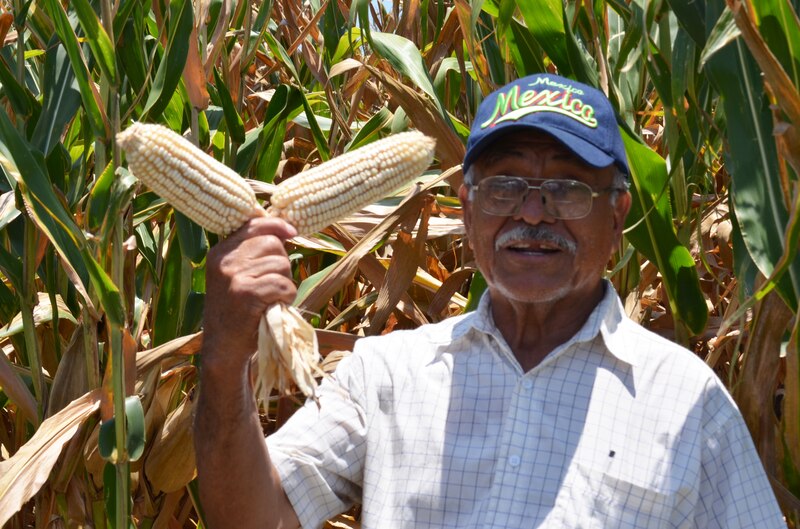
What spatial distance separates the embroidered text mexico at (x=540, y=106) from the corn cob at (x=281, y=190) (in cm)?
31

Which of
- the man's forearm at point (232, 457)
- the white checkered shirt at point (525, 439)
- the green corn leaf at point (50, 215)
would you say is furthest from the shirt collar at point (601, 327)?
the green corn leaf at point (50, 215)

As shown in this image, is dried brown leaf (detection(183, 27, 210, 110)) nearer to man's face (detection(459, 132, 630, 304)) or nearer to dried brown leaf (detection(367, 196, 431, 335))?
dried brown leaf (detection(367, 196, 431, 335))

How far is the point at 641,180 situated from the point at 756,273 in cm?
37

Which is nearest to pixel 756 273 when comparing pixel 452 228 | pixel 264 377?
pixel 452 228

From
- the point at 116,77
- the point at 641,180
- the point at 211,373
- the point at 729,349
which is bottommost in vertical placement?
the point at 729,349

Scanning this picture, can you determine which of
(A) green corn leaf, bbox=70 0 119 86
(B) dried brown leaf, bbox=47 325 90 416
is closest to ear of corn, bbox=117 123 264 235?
(A) green corn leaf, bbox=70 0 119 86

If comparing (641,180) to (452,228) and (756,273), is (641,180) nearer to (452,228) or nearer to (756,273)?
(756,273)

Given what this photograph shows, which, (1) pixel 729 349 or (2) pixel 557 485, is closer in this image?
(2) pixel 557 485

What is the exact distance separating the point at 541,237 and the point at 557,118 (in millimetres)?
250

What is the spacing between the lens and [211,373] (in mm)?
2062

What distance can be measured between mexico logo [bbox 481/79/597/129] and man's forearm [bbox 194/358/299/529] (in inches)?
30.9

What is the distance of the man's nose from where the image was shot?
2.27 meters

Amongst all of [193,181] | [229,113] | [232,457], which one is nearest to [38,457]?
[232,457]

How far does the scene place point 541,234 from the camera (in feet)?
7.47
